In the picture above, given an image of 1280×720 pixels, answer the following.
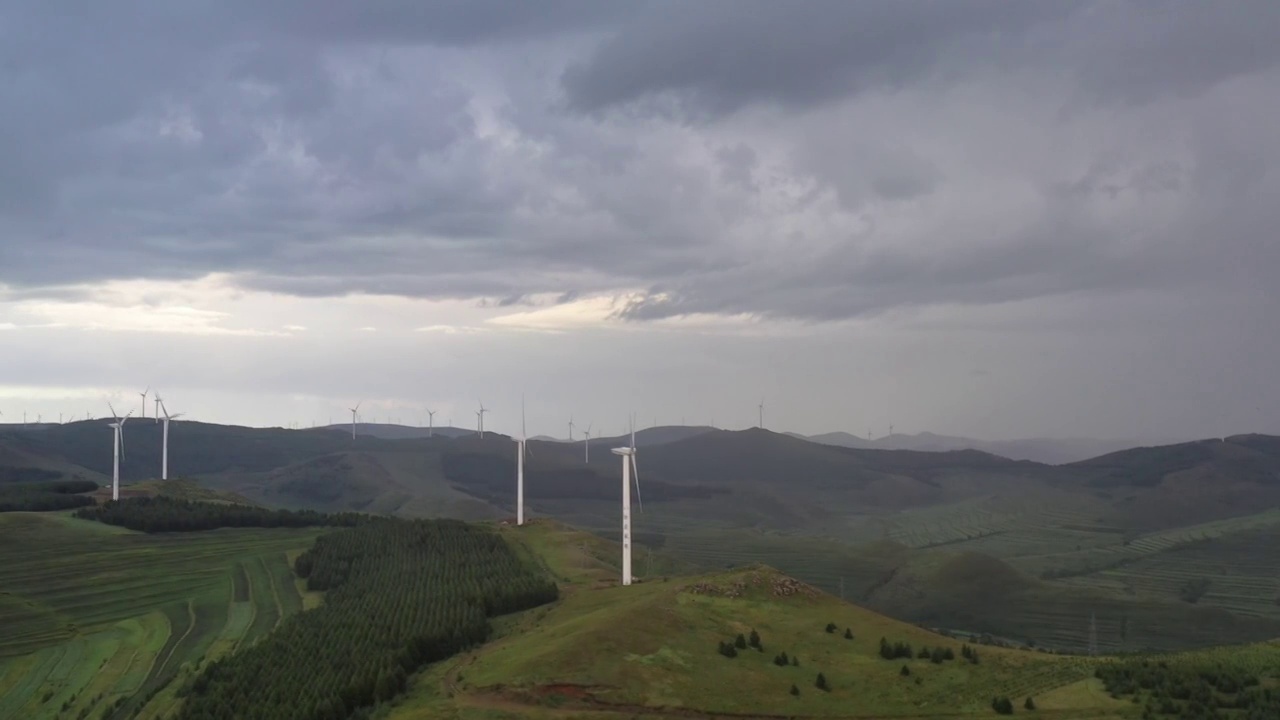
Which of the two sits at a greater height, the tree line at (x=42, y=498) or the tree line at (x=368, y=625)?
the tree line at (x=42, y=498)

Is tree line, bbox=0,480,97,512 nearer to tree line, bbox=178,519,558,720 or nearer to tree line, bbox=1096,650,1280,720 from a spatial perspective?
tree line, bbox=178,519,558,720

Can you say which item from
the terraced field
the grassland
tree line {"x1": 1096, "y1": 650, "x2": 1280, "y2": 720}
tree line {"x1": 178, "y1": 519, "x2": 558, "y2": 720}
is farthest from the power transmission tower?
the terraced field

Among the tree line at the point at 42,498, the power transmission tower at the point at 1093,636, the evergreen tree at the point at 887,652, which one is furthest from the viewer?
the tree line at the point at 42,498

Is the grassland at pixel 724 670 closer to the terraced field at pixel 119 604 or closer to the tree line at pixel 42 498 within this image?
the terraced field at pixel 119 604

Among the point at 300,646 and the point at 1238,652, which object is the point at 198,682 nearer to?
the point at 300,646

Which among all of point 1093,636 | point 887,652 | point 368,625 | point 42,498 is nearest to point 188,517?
point 42,498

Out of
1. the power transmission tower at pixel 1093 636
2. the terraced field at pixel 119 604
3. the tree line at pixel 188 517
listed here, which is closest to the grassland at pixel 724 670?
the terraced field at pixel 119 604
